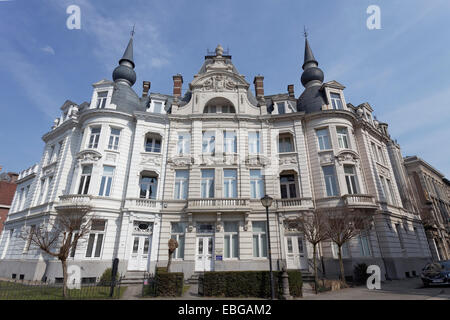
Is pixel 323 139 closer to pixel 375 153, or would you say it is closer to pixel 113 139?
pixel 375 153

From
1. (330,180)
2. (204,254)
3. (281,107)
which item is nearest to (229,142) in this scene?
(281,107)

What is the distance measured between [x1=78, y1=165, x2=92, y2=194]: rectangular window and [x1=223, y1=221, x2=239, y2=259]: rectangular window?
482 inches

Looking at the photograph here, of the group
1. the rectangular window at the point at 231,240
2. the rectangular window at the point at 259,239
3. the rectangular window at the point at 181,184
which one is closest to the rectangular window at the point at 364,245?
the rectangular window at the point at 259,239

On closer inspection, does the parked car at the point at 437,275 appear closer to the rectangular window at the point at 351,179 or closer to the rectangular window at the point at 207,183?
the rectangular window at the point at 351,179

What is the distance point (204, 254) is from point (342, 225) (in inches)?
410

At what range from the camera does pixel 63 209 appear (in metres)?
17.9

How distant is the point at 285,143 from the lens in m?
22.9

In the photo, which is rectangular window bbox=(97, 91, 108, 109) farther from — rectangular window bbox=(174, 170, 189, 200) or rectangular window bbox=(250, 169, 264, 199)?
rectangular window bbox=(250, 169, 264, 199)

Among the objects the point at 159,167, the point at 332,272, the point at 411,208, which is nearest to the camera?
the point at 332,272

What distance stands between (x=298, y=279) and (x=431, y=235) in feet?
93.3

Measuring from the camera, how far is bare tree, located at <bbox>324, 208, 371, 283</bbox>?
49.5 feet
